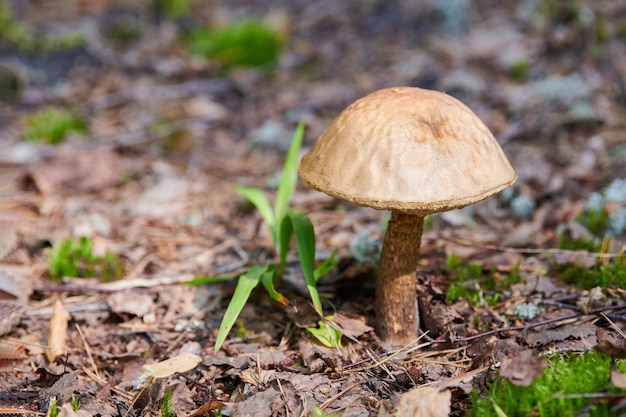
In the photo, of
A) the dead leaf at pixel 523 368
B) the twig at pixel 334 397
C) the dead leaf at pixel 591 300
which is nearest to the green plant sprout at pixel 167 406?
the twig at pixel 334 397

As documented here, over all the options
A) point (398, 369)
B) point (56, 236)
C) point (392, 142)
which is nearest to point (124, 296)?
point (56, 236)

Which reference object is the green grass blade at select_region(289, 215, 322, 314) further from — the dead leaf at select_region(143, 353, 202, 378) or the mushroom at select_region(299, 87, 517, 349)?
the dead leaf at select_region(143, 353, 202, 378)

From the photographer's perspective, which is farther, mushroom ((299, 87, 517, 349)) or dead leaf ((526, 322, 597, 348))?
dead leaf ((526, 322, 597, 348))

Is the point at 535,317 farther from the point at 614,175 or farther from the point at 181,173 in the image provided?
the point at 181,173

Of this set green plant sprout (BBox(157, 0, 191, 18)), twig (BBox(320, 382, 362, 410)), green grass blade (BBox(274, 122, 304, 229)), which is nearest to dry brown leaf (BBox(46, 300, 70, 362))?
green grass blade (BBox(274, 122, 304, 229))

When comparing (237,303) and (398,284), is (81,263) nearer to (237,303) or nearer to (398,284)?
(237,303)

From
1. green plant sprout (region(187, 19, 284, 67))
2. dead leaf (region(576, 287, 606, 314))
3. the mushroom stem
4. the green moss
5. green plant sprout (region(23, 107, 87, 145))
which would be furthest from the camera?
green plant sprout (region(187, 19, 284, 67))
